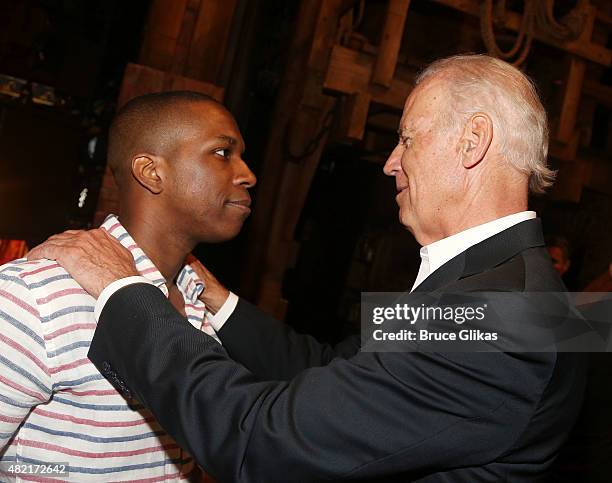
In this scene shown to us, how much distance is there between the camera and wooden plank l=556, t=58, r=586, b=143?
3.51 meters

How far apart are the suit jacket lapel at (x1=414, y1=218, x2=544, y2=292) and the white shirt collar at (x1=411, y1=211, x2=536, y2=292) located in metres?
0.02

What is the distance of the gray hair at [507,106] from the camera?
145 centimetres

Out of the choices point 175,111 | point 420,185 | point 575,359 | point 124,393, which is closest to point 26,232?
point 175,111

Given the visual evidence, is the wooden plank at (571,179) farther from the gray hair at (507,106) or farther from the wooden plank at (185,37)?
the gray hair at (507,106)

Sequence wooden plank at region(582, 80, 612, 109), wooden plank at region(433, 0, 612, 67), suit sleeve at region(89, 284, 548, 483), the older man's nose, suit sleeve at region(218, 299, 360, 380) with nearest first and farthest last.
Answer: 1. suit sleeve at region(89, 284, 548, 483)
2. the older man's nose
3. suit sleeve at region(218, 299, 360, 380)
4. wooden plank at region(433, 0, 612, 67)
5. wooden plank at region(582, 80, 612, 109)

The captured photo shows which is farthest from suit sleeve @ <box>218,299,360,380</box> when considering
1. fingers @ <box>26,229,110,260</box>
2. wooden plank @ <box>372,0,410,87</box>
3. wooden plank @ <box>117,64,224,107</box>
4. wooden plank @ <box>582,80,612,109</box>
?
wooden plank @ <box>582,80,612,109</box>

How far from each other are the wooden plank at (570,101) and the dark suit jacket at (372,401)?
2.42 metres

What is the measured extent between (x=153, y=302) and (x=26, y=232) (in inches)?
137

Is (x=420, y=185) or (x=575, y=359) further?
(x=420, y=185)

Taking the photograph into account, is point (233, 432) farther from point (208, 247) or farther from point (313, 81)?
point (208, 247)

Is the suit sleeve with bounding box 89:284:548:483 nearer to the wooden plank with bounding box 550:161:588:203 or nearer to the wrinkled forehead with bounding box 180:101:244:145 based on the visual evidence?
the wrinkled forehead with bounding box 180:101:244:145

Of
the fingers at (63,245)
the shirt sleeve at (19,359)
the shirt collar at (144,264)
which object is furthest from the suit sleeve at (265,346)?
the shirt sleeve at (19,359)

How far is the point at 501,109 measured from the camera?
4.76 ft

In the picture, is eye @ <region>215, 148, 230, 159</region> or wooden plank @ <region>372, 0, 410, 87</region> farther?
wooden plank @ <region>372, 0, 410, 87</region>
